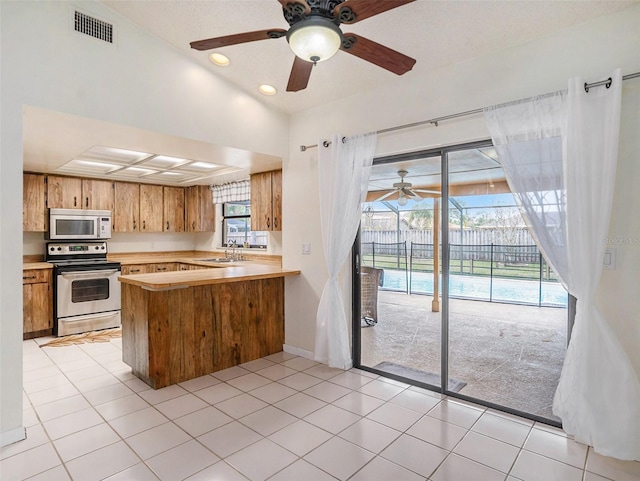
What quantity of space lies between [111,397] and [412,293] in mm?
2736

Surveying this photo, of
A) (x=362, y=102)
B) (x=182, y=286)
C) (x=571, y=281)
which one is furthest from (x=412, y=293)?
(x=182, y=286)

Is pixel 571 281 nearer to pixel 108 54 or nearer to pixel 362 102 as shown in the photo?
pixel 362 102

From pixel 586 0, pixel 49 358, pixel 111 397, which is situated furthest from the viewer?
pixel 49 358

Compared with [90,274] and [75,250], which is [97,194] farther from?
[90,274]

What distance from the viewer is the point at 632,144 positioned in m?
2.20

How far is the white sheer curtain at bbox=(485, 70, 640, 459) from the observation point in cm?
214

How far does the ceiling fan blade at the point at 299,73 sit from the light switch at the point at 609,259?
217 cm

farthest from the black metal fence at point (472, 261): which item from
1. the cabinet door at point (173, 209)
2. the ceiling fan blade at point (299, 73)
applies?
the cabinet door at point (173, 209)

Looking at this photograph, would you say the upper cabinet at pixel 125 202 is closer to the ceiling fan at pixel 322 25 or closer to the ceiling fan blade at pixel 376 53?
the ceiling fan at pixel 322 25

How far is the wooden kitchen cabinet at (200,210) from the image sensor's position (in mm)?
6277

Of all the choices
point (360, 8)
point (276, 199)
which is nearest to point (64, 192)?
point (276, 199)

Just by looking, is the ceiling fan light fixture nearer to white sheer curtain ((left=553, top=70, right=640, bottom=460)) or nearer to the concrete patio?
white sheer curtain ((left=553, top=70, right=640, bottom=460))

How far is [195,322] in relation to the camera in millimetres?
3455

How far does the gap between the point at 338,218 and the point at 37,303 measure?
3967mm
